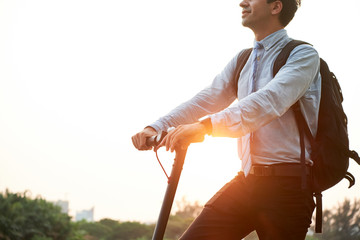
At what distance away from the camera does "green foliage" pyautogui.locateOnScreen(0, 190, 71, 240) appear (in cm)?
1059

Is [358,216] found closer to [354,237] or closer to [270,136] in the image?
[354,237]

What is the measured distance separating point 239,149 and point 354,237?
4.04 metres

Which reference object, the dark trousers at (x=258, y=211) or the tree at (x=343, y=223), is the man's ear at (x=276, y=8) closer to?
the dark trousers at (x=258, y=211)

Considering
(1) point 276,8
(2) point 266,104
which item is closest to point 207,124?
(2) point 266,104

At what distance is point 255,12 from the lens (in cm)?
264

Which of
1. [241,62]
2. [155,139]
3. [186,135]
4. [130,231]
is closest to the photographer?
[186,135]

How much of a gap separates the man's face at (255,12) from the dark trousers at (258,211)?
0.83 meters

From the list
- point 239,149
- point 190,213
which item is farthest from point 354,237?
point 190,213

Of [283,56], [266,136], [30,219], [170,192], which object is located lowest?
[170,192]

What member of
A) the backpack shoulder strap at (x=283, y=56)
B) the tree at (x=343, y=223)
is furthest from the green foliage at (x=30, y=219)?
the backpack shoulder strap at (x=283, y=56)

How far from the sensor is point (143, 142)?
8.04 feet

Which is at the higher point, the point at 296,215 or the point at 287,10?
the point at 287,10

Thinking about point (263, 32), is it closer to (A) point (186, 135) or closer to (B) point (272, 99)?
(B) point (272, 99)

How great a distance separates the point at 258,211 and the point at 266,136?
1.20ft
